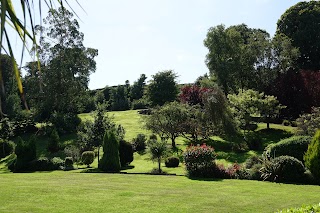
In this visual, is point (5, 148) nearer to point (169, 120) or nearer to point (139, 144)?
point (139, 144)

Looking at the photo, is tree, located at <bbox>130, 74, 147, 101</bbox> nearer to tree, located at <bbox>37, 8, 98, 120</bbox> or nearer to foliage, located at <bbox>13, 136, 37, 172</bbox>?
tree, located at <bbox>37, 8, 98, 120</bbox>

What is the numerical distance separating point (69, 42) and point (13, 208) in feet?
101

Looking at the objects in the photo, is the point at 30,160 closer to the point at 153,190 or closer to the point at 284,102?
the point at 153,190

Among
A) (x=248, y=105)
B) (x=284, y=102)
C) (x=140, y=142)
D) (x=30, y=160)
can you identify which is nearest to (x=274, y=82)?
(x=284, y=102)

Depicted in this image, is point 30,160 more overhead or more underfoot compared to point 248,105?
more underfoot

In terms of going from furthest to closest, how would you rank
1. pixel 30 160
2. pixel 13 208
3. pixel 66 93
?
pixel 66 93 < pixel 30 160 < pixel 13 208

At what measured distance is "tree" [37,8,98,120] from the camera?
3703 centimetres

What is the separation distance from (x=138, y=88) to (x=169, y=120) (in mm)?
→ 27262

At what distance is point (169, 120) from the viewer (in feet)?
96.7

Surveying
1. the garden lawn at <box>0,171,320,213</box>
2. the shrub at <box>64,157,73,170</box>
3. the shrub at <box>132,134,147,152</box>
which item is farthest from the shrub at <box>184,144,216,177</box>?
the shrub at <box>132,134,147,152</box>

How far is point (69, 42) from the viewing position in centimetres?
3884

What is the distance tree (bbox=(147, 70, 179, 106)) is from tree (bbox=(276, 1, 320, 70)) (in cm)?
1645

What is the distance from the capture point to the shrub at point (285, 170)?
51.1 feet

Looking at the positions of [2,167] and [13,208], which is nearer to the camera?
[13,208]
